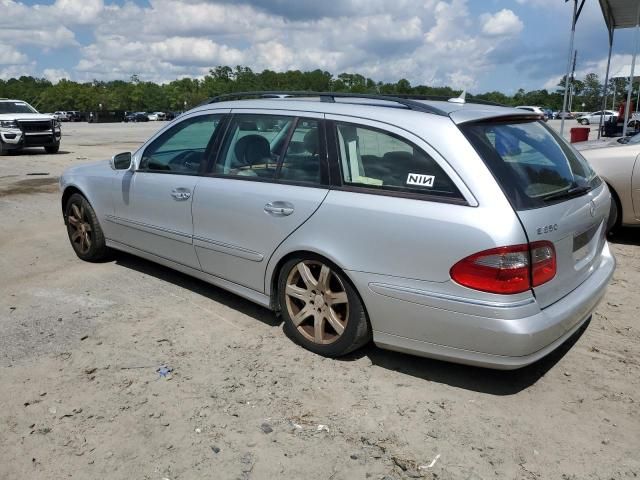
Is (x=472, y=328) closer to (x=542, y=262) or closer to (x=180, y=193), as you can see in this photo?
(x=542, y=262)

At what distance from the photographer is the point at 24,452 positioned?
283 centimetres

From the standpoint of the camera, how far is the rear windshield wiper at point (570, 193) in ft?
10.6

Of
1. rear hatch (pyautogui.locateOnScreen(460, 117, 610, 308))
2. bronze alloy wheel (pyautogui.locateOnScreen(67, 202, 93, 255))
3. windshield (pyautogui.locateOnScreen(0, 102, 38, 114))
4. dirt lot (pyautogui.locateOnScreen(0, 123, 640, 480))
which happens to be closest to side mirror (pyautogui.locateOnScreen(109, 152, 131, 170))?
bronze alloy wheel (pyautogui.locateOnScreen(67, 202, 93, 255))

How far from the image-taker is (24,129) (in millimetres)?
18062

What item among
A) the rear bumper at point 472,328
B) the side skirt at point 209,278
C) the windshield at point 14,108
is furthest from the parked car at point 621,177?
the windshield at point 14,108

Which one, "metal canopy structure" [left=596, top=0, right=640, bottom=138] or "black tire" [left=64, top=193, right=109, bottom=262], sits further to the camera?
"metal canopy structure" [left=596, top=0, right=640, bottom=138]

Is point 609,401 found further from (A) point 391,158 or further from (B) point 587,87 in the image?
(B) point 587,87

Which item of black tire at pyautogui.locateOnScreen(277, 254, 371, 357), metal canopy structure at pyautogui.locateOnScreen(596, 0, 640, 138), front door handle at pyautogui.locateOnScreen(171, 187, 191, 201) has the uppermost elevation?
metal canopy structure at pyautogui.locateOnScreen(596, 0, 640, 138)

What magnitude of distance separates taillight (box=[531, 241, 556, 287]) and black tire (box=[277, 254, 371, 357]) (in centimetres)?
101

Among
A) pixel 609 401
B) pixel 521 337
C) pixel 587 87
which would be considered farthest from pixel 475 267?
pixel 587 87

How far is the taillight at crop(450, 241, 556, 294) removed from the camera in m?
2.91

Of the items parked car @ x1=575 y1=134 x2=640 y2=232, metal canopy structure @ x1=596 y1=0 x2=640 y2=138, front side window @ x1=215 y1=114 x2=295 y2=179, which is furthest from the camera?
metal canopy structure @ x1=596 y1=0 x2=640 y2=138

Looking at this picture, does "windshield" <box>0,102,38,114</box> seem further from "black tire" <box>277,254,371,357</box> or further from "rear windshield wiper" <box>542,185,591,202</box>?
"rear windshield wiper" <box>542,185,591,202</box>

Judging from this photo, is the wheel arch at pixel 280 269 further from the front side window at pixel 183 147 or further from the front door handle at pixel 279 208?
the front side window at pixel 183 147
